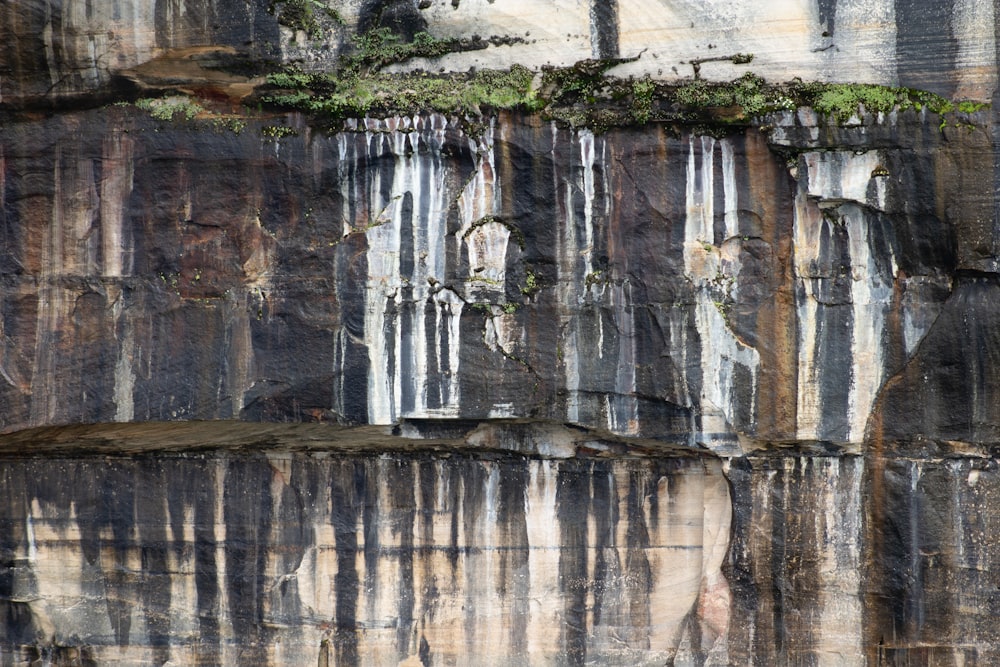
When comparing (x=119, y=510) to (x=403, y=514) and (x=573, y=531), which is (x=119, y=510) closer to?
(x=403, y=514)

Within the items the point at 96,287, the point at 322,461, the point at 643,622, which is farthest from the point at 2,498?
the point at 643,622

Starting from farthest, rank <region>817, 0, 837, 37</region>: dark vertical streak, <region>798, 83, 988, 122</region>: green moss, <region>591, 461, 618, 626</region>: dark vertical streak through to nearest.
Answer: <region>591, 461, 618, 626</region>: dark vertical streak → <region>817, 0, 837, 37</region>: dark vertical streak → <region>798, 83, 988, 122</region>: green moss

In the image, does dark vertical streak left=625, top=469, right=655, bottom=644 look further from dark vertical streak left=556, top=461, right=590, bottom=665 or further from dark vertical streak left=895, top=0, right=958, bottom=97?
dark vertical streak left=895, top=0, right=958, bottom=97

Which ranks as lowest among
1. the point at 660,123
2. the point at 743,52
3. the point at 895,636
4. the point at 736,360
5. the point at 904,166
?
the point at 895,636

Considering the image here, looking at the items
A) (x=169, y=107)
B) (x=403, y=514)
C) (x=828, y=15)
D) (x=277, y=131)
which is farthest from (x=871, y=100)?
(x=169, y=107)

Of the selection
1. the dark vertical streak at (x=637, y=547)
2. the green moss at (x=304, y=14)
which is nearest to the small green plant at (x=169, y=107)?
the green moss at (x=304, y=14)

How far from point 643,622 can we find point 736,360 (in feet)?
6.67

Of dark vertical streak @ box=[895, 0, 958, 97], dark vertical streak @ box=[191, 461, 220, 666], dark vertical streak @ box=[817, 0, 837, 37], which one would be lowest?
dark vertical streak @ box=[191, 461, 220, 666]

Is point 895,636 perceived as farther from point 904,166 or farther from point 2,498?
point 2,498

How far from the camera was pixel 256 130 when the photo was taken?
5.13m

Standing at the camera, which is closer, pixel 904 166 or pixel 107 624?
pixel 904 166

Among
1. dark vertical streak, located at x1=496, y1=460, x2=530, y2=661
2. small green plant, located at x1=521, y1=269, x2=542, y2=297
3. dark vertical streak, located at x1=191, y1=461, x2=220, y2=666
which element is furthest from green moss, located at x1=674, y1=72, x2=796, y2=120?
dark vertical streak, located at x1=191, y1=461, x2=220, y2=666

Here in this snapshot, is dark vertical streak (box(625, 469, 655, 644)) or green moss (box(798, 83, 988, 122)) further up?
green moss (box(798, 83, 988, 122))

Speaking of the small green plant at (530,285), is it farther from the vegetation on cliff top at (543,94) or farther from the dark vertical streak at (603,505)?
the dark vertical streak at (603,505)
